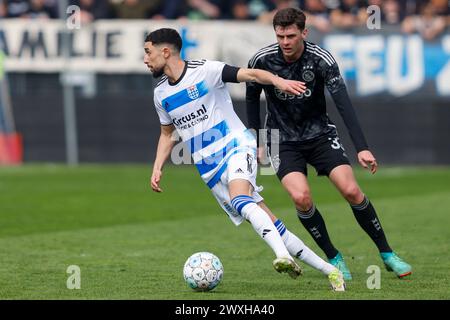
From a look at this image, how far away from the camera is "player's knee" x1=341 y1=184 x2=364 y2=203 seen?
942 cm

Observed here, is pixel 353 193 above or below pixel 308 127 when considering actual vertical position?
below

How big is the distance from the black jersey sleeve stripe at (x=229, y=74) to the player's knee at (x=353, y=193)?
1352mm

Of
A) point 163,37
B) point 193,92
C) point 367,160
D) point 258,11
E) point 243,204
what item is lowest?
point 258,11

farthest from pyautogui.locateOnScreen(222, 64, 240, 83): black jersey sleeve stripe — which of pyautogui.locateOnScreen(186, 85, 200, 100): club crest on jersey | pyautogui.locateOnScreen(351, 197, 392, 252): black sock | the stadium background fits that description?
the stadium background

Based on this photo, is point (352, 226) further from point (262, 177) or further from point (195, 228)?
point (262, 177)

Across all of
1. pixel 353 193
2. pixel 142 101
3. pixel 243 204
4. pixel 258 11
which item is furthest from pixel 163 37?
pixel 142 101

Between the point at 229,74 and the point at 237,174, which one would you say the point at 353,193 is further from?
the point at 229,74

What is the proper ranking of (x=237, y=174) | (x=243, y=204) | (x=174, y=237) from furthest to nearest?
1. (x=174, y=237)
2. (x=237, y=174)
3. (x=243, y=204)

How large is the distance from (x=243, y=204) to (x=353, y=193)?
3.93ft

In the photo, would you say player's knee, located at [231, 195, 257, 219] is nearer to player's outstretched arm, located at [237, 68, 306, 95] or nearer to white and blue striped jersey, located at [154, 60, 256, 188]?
white and blue striped jersey, located at [154, 60, 256, 188]

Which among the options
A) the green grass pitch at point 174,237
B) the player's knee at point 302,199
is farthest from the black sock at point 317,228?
the green grass pitch at point 174,237

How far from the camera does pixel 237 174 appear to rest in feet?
29.2

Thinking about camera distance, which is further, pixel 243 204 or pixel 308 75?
pixel 308 75

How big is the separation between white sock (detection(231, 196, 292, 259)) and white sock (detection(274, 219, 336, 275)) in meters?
0.51
